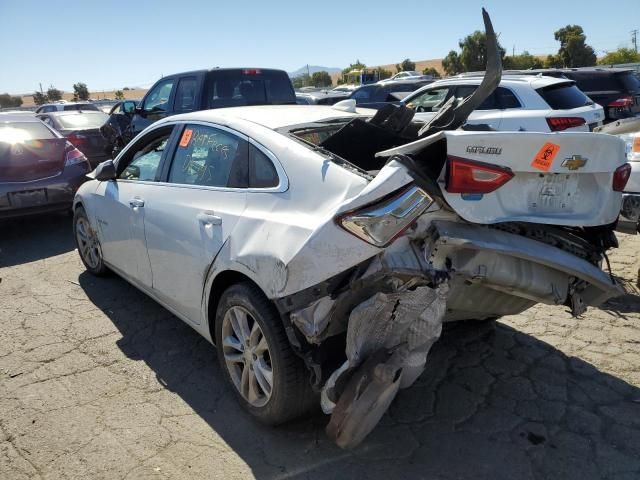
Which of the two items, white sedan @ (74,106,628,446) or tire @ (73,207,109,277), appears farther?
tire @ (73,207,109,277)

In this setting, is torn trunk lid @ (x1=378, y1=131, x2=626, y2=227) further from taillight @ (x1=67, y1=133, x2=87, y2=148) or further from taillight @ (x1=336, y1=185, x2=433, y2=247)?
taillight @ (x1=67, y1=133, x2=87, y2=148)

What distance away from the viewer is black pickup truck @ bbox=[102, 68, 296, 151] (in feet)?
26.5

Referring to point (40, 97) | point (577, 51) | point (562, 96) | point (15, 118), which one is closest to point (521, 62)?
point (577, 51)

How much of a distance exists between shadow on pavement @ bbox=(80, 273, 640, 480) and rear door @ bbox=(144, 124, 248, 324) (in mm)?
619

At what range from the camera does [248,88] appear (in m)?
8.48

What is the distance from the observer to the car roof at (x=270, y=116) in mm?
3270

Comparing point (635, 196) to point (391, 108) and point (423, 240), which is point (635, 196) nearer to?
point (391, 108)

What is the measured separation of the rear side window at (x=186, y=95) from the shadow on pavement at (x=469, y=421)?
5.19 m

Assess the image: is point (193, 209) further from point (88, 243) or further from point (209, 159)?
point (88, 243)

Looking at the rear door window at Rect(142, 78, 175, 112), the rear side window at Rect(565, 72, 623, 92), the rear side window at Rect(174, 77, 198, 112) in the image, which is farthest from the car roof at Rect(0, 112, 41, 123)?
the rear side window at Rect(565, 72, 623, 92)

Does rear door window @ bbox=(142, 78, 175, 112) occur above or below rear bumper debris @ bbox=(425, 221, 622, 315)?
above

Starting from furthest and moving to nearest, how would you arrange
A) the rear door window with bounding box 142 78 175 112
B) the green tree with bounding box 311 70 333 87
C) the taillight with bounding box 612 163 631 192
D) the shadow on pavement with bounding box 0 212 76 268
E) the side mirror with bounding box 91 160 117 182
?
the green tree with bounding box 311 70 333 87, the rear door window with bounding box 142 78 175 112, the shadow on pavement with bounding box 0 212 76 268, the side mirror with bounding box 91 160 117 182, the taillight with bounding box 612 163 631 192

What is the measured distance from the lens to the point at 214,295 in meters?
3.19

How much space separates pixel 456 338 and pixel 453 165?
6.22 feet
